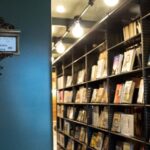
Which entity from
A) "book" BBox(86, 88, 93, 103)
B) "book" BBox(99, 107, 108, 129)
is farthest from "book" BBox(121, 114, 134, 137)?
"book" BBox(86, 88, 93, 103)

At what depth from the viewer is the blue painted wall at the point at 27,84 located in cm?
128

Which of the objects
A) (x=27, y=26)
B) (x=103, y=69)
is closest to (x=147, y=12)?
(x=103, y=69)

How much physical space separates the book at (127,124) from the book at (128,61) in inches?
20.9

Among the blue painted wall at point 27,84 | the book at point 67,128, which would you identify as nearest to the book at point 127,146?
the blue painted wall at point 27,84

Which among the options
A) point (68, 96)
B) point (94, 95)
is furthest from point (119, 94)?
point (68, 96)

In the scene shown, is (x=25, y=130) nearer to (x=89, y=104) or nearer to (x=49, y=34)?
(x=49, y=34)

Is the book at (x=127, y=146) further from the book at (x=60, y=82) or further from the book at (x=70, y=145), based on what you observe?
the book at (x=60, y=82)

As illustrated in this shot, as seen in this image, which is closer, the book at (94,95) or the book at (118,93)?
the book at (118,93)

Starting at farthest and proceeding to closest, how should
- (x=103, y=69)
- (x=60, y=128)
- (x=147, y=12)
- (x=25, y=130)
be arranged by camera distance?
(x=60, y=128) → (x=103, y=69) → (x=147, y=12) → (x=25, y=130)

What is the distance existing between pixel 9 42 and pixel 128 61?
2086 millimetres

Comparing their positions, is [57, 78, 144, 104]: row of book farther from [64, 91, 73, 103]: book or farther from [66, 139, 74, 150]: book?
[66, 139, 74, 150]: book

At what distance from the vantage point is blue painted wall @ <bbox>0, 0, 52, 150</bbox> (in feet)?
4.20

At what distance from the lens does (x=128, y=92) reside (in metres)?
3.08

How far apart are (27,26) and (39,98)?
1.19 ft
